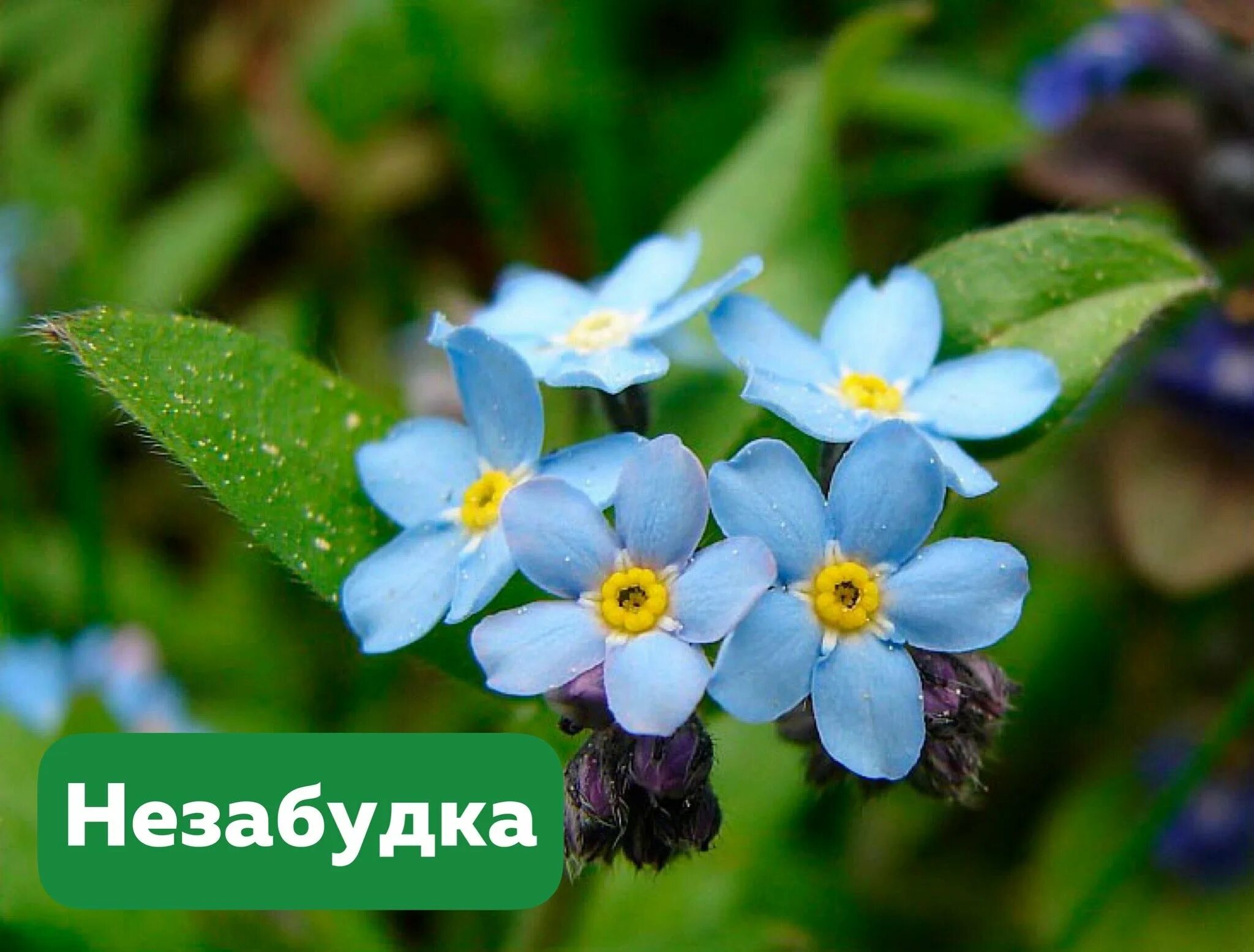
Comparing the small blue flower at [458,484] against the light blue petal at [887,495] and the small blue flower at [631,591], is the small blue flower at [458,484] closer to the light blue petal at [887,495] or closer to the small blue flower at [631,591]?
the small blue flower at [631,591]

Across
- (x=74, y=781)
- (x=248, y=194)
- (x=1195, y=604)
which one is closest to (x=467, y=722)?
(x=74, y=781)

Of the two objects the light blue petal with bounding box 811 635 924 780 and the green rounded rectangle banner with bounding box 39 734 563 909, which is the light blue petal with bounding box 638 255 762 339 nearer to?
the light blue petal with bounding box 811 635 924 780

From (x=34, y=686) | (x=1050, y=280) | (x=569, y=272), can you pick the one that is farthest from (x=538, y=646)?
(x=569, y=272)

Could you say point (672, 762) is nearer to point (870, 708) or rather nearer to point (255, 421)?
point (870, 708)

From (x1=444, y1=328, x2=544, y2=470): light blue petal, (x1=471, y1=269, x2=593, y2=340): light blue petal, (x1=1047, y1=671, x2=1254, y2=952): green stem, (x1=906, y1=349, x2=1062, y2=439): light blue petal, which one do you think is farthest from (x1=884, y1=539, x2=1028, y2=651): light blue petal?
(x1=1047, y1=671, x2=1254, y2=952): green stem

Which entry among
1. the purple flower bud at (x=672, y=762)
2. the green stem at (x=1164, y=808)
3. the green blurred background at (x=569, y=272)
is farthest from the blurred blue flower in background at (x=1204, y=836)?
the purple flower bud at (x=672, y=762)

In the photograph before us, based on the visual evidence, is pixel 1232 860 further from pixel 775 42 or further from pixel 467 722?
pixel 775 42
